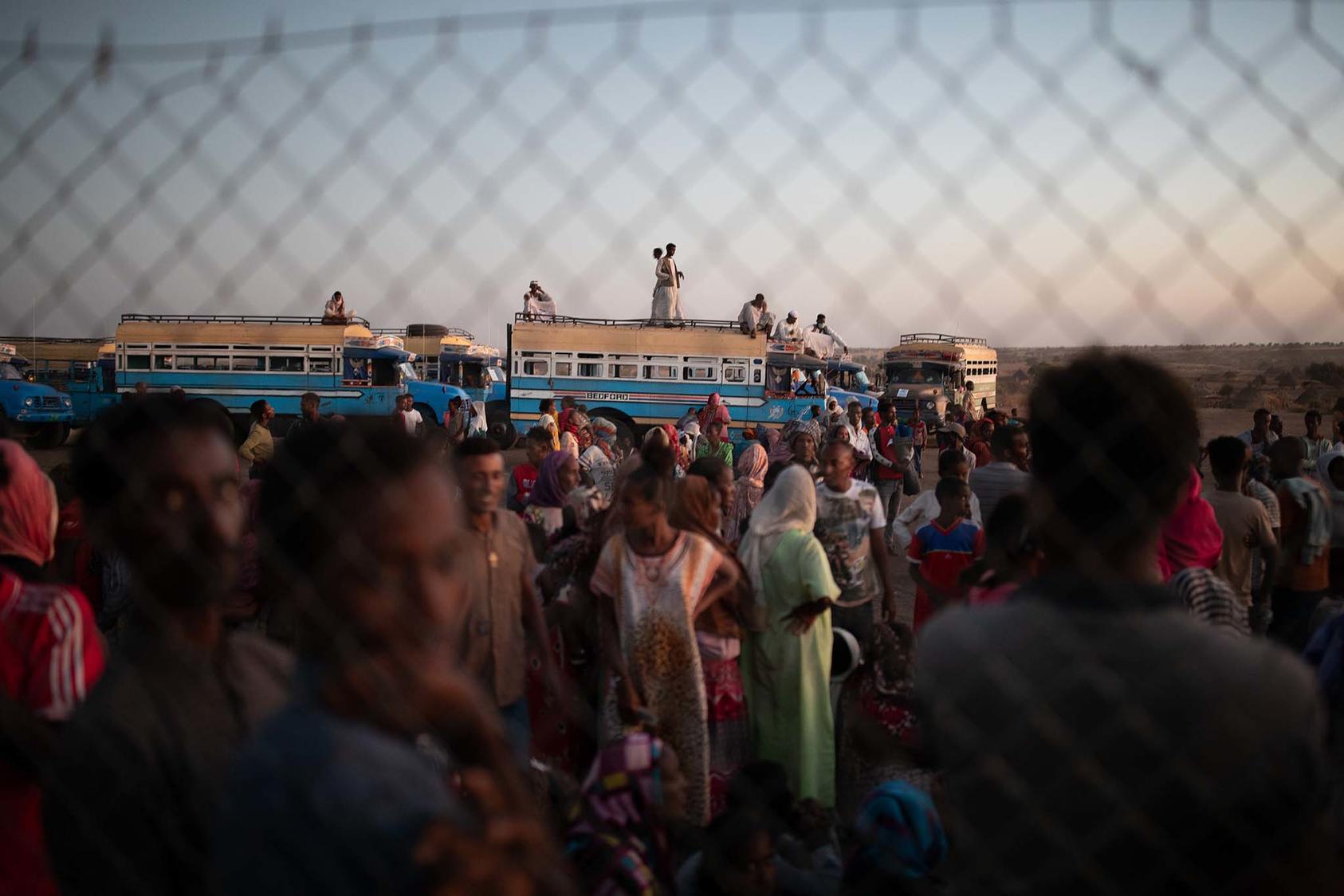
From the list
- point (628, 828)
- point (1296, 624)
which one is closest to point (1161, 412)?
point (628, 828)

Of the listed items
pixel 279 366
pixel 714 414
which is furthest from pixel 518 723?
pixel 279 366

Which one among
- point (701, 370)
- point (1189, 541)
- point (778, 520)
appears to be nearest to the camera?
point (1189, 541)

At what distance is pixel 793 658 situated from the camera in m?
4.06

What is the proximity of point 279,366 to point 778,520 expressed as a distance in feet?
59.2

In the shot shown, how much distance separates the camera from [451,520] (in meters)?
1.38

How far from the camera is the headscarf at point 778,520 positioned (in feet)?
13.8

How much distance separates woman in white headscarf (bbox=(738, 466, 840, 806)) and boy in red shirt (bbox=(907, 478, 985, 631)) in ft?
2.40

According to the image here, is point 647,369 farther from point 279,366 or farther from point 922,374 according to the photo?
point 922,374

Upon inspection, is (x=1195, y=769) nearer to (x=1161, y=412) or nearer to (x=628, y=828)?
(x=1161, y=412)

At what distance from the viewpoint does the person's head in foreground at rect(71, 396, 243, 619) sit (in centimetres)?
175

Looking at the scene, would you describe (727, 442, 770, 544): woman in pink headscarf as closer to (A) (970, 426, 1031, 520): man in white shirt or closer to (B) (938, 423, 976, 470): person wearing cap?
(A) (970, 426, 1031, 520): man in white shirt

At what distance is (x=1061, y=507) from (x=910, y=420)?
11.3m

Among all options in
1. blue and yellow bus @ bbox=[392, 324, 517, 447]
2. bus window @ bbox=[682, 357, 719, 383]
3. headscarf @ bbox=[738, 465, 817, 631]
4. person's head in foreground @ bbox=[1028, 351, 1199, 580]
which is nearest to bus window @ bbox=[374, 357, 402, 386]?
blue and yellow bus @ bbox=[392, 324, 517, 447]

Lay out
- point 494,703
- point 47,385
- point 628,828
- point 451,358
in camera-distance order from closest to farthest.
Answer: point 628,828
point 494,703
point 47,385
point 451,358
